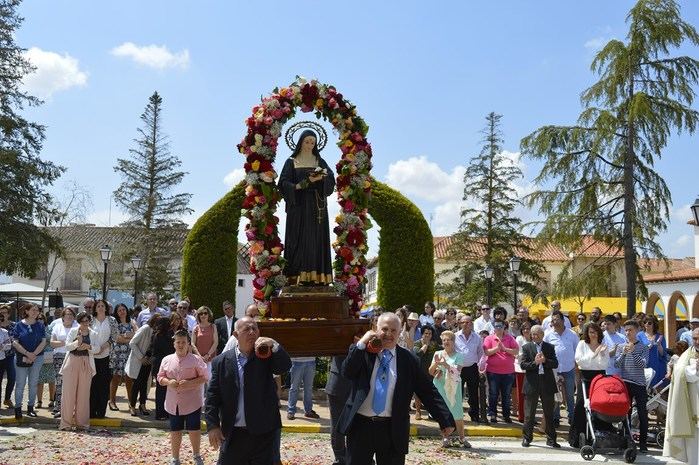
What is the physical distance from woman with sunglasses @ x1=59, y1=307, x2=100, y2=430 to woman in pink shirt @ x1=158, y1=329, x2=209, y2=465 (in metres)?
3.31

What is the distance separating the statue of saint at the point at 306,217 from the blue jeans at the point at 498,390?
4335 mm

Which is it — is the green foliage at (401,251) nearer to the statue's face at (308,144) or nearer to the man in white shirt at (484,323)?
the man in white shirt at (484,323)

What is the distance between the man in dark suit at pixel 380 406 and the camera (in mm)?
5555

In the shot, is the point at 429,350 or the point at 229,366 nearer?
the point at 229,366

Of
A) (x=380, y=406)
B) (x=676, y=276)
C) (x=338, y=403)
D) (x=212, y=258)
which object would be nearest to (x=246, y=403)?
(x=380, y=406)

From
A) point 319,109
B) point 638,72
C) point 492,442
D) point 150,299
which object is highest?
point 638,72

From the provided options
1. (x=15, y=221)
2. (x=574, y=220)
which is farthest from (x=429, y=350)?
(x=15, y=221)

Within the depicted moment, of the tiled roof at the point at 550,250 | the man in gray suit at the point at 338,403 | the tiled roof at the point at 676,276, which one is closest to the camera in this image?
the man in gray suit at the point at 338,403

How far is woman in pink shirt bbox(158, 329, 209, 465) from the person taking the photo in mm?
8281

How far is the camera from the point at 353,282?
34.7ft

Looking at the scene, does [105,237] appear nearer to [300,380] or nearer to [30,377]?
[30,377]

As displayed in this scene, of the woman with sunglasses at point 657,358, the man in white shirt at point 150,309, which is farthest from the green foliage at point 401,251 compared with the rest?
the woman with sunglasses at point 657,358

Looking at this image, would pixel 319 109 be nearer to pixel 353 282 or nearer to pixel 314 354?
pixel 353 282

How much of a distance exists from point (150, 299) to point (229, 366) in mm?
8749
